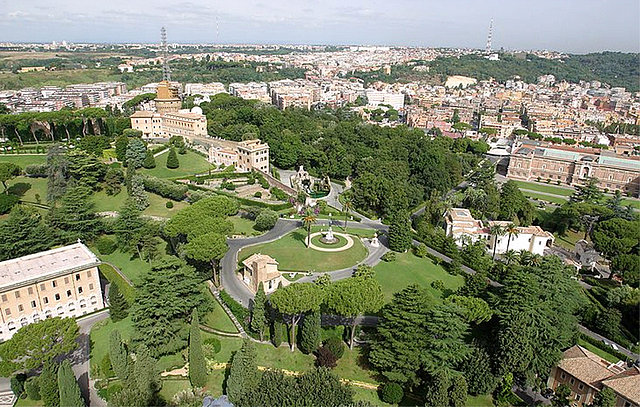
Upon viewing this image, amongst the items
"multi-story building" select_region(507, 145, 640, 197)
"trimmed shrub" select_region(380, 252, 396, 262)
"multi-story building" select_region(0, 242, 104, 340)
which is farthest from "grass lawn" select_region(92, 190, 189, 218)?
"multi-story building" select_region(507, 145, 640, 197)

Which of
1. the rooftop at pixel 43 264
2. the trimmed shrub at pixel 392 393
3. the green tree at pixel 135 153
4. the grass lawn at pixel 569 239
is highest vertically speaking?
the green tree at pixel 135 153

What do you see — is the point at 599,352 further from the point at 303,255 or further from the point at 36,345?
the point at 36,345

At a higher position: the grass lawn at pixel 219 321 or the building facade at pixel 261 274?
the building facade at pixel 261 274

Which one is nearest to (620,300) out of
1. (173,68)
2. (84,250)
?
(84,250)

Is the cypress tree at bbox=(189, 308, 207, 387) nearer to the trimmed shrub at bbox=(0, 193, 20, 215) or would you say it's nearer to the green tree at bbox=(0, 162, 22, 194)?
the trimmed shrub at bbox=(0, 193, 20, 215)

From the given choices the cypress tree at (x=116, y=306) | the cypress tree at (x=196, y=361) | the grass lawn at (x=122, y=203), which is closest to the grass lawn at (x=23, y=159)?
the grass lawn at (x=122, y=203)

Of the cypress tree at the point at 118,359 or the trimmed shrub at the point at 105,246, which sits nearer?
the cypress tree at the point at 118,359

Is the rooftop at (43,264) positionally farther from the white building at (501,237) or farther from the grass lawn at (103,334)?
the white building at (501,237)
